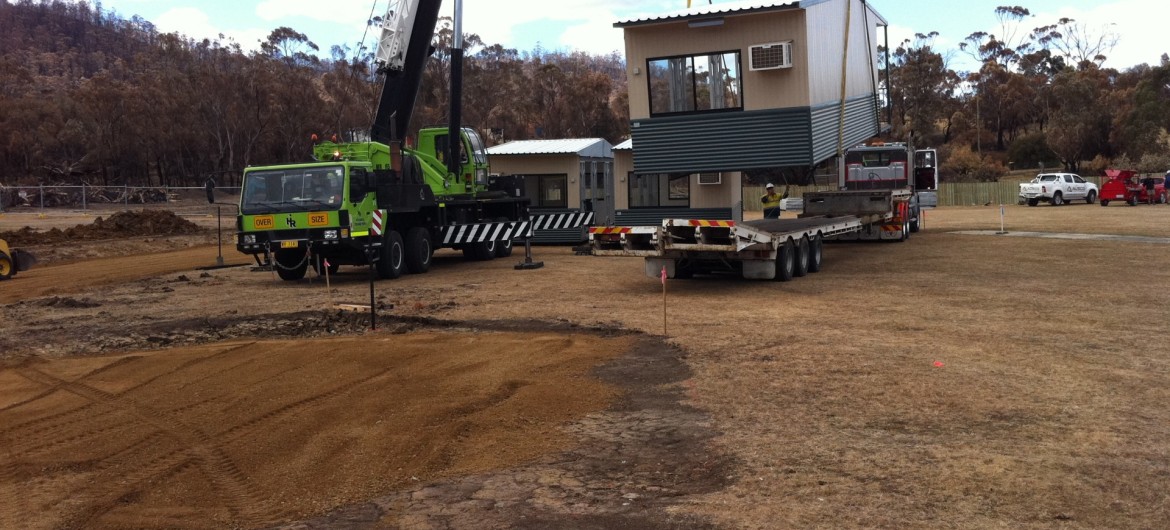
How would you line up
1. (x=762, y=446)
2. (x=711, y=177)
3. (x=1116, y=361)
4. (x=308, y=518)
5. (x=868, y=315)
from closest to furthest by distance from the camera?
(x=308, y=518) < (x=762, y=446) < (x=1116, y=361) < (x=868, y=315) < (x=711, y=177)

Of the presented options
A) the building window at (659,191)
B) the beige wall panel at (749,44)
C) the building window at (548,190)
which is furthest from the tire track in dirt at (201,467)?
the building window at (548,190)

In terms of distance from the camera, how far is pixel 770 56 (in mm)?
15922

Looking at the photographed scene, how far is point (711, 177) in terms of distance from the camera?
23.4 m

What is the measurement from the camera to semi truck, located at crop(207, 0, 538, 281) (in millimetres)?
17797

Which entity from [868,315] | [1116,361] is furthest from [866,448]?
[868,315]

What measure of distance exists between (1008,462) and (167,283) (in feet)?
54.4

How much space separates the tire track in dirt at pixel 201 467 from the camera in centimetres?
590

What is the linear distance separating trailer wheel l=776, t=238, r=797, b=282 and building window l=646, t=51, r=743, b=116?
246cm

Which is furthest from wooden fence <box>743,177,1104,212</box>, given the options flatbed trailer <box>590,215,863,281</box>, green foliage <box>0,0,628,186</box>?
flatbed trailer <box>590,215,863,281</box>

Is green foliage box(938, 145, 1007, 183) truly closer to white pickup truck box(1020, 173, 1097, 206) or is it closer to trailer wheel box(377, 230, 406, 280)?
white pickup truck box(1020, 173, 1097, 206)

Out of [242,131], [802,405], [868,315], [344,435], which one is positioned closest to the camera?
[344,435]

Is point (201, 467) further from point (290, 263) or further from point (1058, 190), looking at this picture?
point (1058, 190)

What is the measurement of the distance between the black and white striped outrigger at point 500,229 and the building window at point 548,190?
60 cm

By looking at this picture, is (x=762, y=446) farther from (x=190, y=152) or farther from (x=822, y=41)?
(x=190, y=152)
